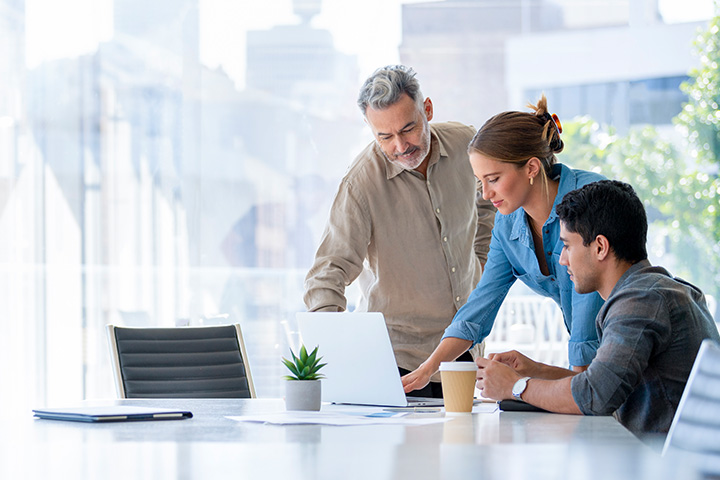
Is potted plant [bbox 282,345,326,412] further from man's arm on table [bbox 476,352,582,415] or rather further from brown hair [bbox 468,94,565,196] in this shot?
brown hair [bbox 468,94,565,196]

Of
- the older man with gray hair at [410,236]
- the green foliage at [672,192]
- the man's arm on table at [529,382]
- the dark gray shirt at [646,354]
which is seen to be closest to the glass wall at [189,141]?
the green foliage at [672,192]

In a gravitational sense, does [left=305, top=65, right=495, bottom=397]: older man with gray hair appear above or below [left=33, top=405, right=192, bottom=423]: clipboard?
above

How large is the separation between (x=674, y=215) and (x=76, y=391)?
11.1 ft

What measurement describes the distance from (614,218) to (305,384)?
26.5 inches

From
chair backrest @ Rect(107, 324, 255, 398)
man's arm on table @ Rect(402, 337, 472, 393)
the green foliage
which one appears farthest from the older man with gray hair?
the green foliage

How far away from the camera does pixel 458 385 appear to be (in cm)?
168

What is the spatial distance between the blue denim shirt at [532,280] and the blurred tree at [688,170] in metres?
3.12

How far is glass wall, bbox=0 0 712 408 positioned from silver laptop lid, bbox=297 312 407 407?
2.73 m

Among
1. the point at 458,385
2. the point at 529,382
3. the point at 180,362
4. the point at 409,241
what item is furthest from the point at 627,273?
the point at 180,362

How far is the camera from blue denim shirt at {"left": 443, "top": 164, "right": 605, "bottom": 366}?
1.79 m

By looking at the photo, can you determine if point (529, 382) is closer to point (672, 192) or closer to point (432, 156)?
point (432, 156)

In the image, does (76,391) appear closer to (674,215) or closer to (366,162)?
(366,162)

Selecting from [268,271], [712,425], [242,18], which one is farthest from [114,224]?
[712,425]

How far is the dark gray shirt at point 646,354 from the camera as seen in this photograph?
1.48 m
